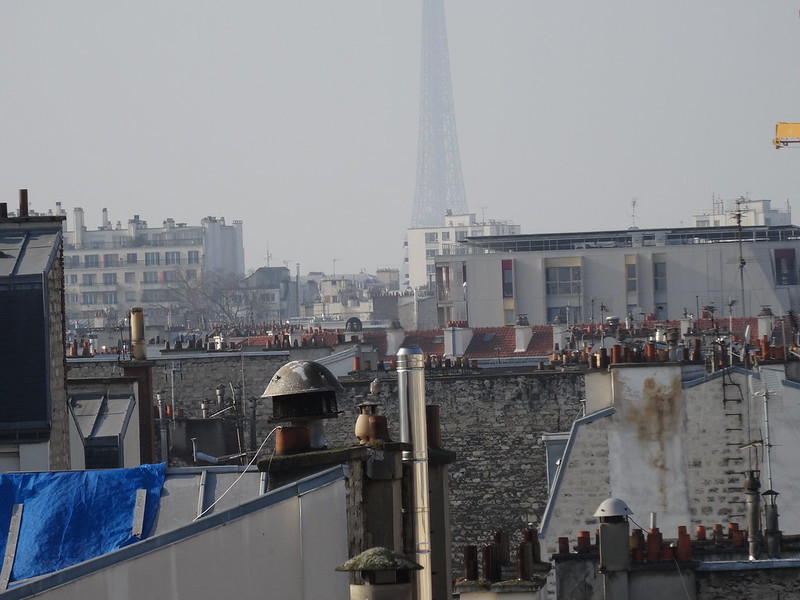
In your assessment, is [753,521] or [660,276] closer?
[753,521]

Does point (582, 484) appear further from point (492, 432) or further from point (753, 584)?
point (492, 432)

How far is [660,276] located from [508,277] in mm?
7288

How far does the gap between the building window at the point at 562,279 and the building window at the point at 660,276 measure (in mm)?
3616

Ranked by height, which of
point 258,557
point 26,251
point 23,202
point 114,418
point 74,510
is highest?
point 23,202

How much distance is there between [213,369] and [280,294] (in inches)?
5295

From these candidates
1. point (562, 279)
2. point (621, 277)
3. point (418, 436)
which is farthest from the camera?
point (562, 279)

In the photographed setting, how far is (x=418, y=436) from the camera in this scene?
543 inches

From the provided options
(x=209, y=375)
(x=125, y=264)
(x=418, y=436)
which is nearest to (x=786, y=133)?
(x=209, y=375)

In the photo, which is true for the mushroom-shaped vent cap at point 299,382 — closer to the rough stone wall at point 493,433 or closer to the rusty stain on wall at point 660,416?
the rusty stain on wall at point 660,416

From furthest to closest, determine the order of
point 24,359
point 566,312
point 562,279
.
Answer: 1. point 562,279
2. point 566,312
3. point 24,359

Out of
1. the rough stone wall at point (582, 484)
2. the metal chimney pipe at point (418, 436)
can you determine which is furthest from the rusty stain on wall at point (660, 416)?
the metal chimney pipe at point (418, 436)

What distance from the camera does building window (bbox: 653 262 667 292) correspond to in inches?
3814

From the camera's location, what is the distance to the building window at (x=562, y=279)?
97.9 metres

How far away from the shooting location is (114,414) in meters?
26.8
